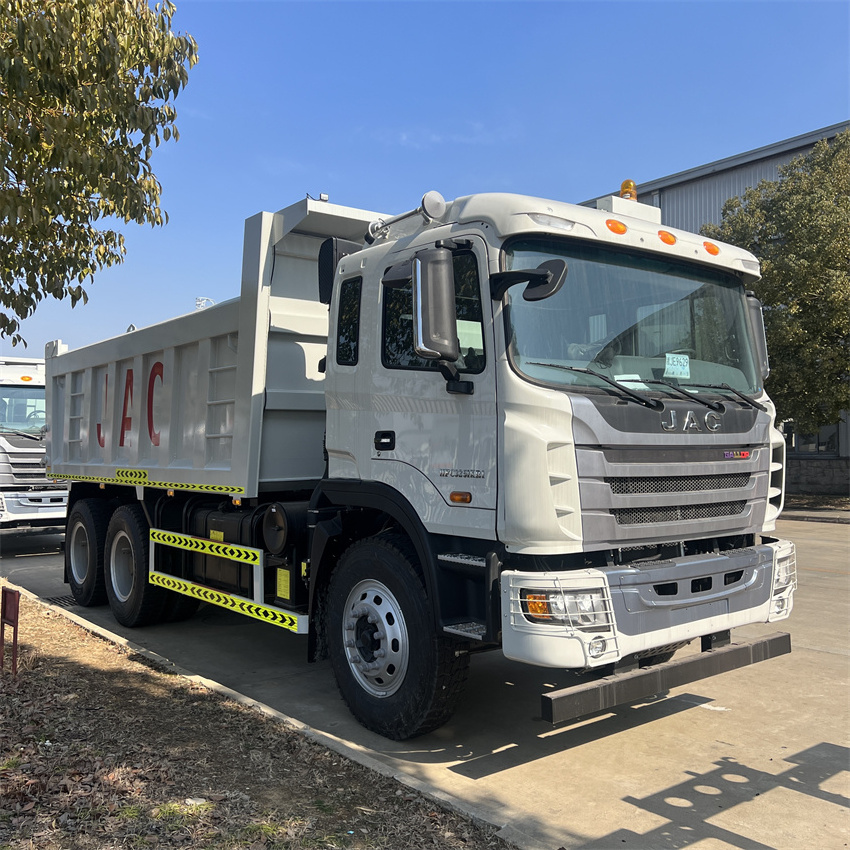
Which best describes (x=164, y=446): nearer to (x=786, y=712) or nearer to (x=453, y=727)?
(x=453, y=727)

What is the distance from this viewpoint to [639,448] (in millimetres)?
4285

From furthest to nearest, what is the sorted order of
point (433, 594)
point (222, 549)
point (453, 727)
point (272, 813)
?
point (222, 549), point (453, 727), point (433, 594), point (272, 813)

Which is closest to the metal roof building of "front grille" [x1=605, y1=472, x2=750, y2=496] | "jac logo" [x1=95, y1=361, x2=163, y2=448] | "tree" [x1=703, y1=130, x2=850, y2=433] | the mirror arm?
"tree" [x1=703, y1=130, x2=850, y2=433]

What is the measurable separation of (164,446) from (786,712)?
5.47 metres

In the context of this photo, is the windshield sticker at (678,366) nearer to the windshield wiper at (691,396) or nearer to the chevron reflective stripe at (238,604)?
the windshield wiper at (691,396)

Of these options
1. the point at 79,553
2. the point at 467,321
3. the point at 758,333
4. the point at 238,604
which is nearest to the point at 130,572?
the point at 79,553

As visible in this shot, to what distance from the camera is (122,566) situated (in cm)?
836

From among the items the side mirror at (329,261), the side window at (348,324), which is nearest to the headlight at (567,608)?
the side window at (348,324)

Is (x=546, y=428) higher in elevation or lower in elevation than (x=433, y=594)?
higher

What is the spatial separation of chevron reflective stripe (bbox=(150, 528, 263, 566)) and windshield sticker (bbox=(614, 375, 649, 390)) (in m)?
3.04

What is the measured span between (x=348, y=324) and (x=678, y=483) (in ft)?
7.53

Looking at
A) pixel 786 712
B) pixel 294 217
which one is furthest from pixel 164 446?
pixel 786 712

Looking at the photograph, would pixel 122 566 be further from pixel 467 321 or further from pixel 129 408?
pixel 467 321

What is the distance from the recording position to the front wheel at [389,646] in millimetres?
4562
